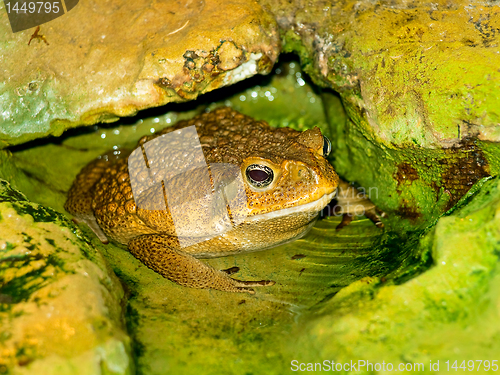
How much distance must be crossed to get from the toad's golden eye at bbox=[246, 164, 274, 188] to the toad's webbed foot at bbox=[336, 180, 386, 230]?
121 centimetres

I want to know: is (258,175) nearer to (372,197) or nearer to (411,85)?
(411,85)

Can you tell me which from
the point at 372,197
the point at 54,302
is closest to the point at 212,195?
the point at 54,302

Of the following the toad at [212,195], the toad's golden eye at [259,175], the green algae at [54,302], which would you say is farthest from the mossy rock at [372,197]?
the toad's golden eye at [259,175]

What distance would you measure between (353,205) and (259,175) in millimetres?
1365

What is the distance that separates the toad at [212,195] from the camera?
2992 millimetres

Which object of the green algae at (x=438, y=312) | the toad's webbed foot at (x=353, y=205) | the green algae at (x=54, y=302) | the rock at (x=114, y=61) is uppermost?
the rock at (x=114, y=61)

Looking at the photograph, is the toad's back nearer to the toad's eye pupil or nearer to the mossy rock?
the toad's eye pupil

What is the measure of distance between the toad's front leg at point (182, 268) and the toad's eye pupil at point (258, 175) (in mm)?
860

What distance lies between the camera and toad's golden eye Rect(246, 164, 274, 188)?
2943 mm

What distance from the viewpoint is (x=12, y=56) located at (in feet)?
11.3

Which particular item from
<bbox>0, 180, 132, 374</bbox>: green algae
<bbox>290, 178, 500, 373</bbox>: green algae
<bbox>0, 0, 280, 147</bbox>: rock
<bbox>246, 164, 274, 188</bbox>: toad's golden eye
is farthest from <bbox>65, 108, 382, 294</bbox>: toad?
<bbox>290, 178, 500, 373</bbox>: green algae

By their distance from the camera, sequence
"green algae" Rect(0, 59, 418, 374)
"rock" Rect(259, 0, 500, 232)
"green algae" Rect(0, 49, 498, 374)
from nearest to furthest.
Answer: "green algae" Rect(0, 49, 498, 374) → "green algae" Rect(0, 59, 418, 374) → "rock" Rect(259, 0, 500, 232)

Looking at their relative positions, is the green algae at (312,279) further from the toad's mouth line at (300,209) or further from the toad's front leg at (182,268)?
the toad's mouth line at (300,209)

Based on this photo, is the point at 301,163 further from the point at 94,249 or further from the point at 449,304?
the point at 94,249
